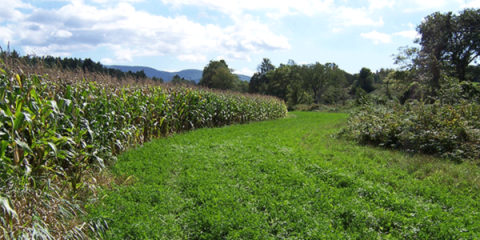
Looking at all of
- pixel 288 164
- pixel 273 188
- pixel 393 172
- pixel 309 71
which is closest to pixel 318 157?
pixel 288 164

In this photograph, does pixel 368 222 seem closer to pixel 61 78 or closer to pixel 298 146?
pixel 298 146

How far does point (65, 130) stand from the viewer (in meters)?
4.92

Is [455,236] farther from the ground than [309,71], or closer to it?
closer to it

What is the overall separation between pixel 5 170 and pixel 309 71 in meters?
54.0

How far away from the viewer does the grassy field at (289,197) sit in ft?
12.6

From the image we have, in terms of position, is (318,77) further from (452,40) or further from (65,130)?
(65,130)

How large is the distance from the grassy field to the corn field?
1.87 feet

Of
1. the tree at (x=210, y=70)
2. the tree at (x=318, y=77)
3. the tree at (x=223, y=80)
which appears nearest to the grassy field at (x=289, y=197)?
the tree at (x=223, y=80)

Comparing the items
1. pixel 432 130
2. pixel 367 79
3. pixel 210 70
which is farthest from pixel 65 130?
pixel 367 79

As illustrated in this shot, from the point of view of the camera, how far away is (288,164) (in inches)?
270

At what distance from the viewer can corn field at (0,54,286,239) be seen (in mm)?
3268

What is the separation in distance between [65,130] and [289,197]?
4.18 meters

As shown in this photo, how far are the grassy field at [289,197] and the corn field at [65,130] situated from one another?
0.57m

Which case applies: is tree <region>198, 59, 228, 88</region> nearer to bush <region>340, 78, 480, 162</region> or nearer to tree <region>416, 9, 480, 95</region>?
tree <region>416, 9, 480, 95</region>
